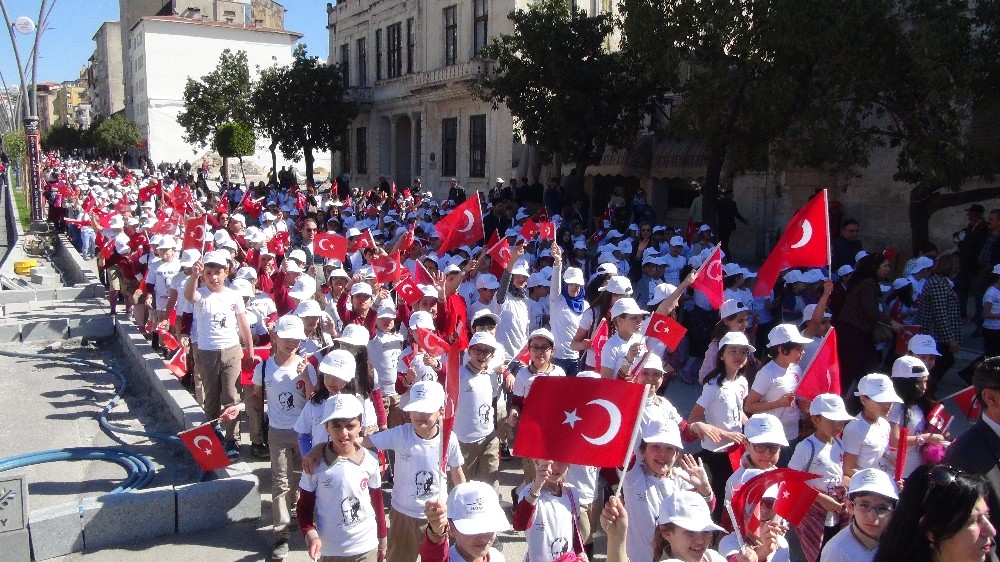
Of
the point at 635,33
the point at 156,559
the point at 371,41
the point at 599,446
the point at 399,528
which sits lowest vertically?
the point at 156,559

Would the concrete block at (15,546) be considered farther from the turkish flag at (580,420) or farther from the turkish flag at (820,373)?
the turkish flag at (820,373)

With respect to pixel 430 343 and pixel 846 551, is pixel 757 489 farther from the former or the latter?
pixel 430 343

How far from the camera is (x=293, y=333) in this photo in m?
5.98

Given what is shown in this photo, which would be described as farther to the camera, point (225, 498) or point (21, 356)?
point (21, 356)

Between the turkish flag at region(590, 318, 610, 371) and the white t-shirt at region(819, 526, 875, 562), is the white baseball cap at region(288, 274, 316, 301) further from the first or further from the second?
the white t-shirt at region(819, 526, 875, 562)

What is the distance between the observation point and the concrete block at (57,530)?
5648mm

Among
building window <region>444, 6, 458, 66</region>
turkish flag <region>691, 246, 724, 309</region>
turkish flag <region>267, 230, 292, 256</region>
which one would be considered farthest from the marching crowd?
Result: building window <region>444, 6, 458, 66</region>

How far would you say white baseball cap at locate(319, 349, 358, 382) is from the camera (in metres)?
5.12

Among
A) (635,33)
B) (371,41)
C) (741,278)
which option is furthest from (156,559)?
(371,41)

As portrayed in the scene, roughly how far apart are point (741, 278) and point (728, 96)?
627cm

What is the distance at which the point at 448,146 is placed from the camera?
116ft

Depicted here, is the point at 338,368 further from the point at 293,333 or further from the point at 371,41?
the point at 371,41

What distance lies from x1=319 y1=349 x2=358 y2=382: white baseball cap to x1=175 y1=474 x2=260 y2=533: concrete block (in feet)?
5.49

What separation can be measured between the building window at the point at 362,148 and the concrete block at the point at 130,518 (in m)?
37.9
